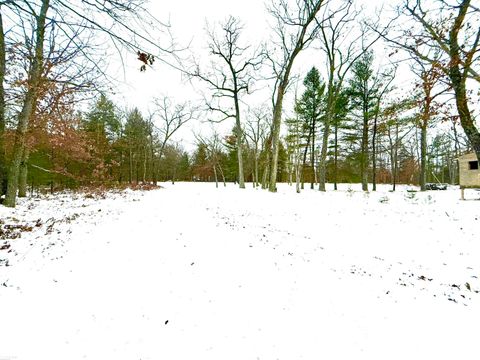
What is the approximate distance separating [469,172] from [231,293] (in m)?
16.8

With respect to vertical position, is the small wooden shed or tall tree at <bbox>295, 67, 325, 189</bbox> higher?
tall tree at <bbox>295, 67, 325, 189</bbox>

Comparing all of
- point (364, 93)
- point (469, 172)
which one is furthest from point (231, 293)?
point (364, 93)

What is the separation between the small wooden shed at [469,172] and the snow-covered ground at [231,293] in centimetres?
862

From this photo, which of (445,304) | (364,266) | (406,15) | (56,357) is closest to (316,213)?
(364,266)

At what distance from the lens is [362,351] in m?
2.45

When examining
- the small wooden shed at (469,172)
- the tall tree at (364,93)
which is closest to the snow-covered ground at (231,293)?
the small wooden shed at (469,172)

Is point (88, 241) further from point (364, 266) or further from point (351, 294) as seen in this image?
point (364, 266)

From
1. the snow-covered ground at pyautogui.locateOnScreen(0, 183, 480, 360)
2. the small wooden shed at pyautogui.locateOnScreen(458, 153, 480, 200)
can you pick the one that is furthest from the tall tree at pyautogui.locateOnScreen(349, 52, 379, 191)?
the snow-covered ground at pyautogui.locateOnScreen(0, 183, 480, 360)

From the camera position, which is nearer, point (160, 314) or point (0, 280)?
point (160, 314)

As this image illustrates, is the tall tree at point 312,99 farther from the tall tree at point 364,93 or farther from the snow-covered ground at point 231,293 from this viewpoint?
the snow-covered ground at point 231,293

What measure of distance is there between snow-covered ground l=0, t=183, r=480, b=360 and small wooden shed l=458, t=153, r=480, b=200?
8.62 m

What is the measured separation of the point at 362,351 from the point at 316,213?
7.42 meters

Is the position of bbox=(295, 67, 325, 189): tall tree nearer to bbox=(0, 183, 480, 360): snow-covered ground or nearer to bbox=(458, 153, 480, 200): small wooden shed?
bbox=(458, 153, 480, 200): small wooden shed

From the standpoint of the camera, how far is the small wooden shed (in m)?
13.2
